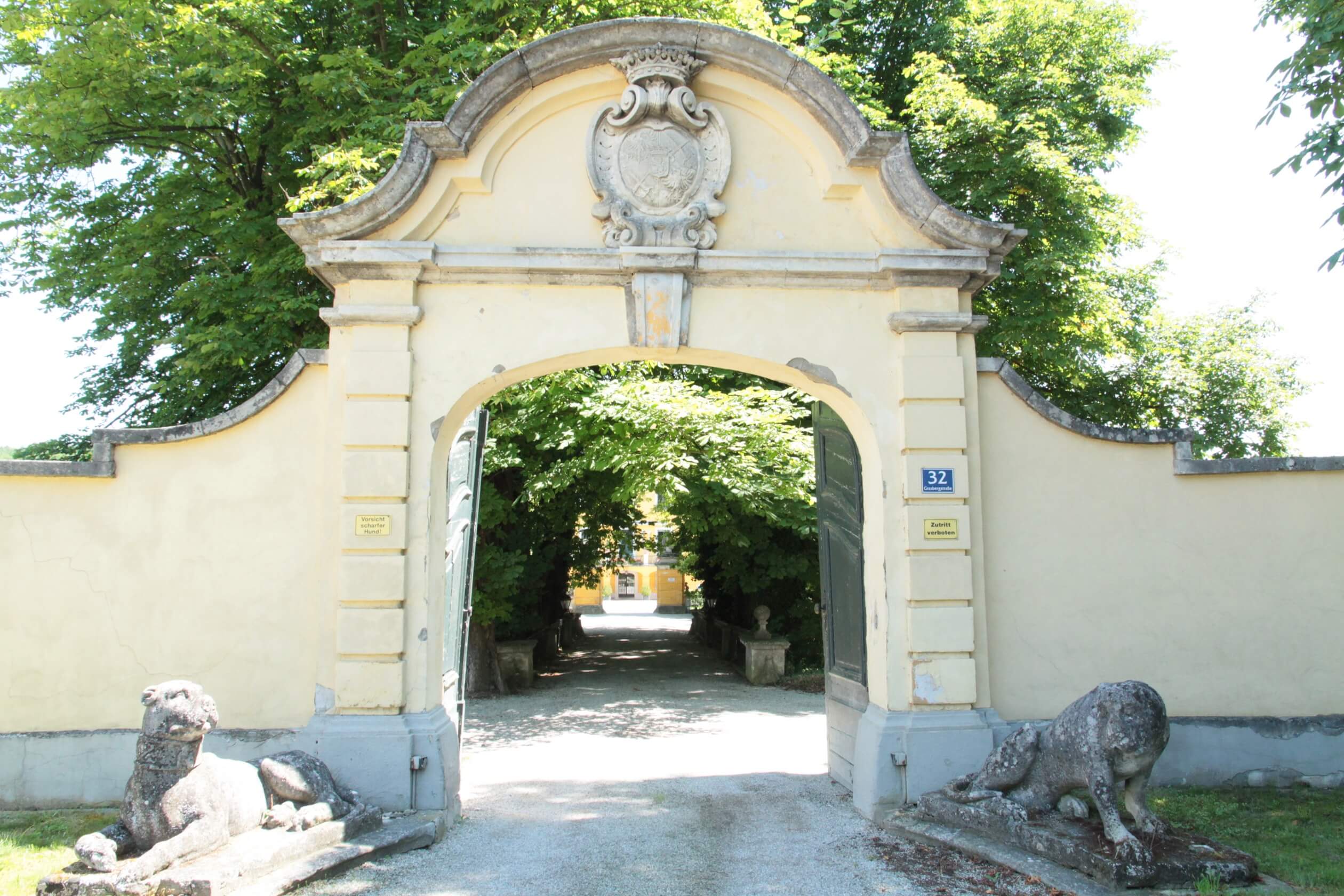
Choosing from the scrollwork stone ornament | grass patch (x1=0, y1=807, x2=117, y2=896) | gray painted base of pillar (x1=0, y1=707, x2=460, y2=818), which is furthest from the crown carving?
grass patch (x1=0, y1=807, x2=117, y2=896)

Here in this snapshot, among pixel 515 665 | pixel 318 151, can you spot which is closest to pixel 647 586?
pixel 515 665

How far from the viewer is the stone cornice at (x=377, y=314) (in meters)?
5.82

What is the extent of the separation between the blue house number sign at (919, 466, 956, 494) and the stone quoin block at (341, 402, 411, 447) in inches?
126

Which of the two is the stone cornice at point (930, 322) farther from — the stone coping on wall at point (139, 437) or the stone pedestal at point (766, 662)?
the stone pedestal at point (766, 662)

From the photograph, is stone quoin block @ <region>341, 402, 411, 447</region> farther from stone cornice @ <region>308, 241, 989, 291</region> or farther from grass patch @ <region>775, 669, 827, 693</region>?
grass patch @ <region>775, 669, 827, 693</region>

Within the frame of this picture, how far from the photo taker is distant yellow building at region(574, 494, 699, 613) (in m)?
35.6

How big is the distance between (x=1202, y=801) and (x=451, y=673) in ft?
15.8

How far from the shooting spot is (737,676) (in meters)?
14.5

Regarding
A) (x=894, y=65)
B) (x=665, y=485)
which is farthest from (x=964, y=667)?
(x=894, y=65)

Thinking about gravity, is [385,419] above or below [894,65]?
A: below

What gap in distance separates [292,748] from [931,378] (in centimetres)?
450

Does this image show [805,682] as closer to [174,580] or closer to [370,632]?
[370,632]

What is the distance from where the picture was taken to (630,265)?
5902 mm

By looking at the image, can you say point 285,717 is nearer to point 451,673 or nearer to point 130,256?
point 451,673
